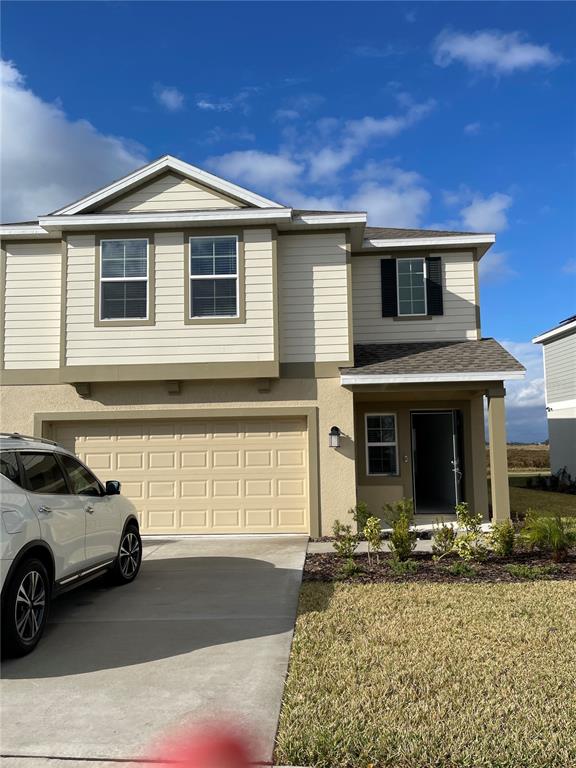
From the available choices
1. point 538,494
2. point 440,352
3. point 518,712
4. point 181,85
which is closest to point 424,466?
point 538,494

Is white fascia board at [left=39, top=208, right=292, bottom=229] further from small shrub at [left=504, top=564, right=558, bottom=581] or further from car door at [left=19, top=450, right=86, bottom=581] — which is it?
small shrub at [left=504, top=564, right=558, bottom=581]

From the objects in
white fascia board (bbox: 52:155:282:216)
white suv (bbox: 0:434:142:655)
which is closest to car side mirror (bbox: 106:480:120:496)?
white suv (bbox: 0:434:142:655)

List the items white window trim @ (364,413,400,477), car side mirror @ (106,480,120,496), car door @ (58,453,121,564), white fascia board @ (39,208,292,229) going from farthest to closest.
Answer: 1. white window trim @ (364,413,400,477)
2. white fascia board @ (39,208,292,229)
3. car side mirror @ (106,480,120,496)
4. car door @ (58,453,121,564)

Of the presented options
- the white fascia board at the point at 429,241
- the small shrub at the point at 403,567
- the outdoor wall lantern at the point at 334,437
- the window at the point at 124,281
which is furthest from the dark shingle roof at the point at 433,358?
the window at the point at 124,281

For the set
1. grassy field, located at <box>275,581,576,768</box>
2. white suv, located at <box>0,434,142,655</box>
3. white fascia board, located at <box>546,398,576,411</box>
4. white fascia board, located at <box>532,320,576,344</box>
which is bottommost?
grassy field, located at <box>275,581,576,768</box>

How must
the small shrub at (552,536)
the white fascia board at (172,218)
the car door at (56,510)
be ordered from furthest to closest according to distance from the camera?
the white fascia board at (172,218) → the small shrub at (552,536) → the car door at (56,510)

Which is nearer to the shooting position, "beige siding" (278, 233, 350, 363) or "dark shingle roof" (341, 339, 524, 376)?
"dark shingle roof" (341, 339, 524, 376)

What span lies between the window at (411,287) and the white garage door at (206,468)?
3.59 m

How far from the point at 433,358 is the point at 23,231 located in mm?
8106

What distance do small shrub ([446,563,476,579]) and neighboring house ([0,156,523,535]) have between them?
3.01 m

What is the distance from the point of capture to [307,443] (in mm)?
10867

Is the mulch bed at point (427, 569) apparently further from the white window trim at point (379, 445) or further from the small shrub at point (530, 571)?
the white window trim at point (379, 445)

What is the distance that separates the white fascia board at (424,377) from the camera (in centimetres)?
1040

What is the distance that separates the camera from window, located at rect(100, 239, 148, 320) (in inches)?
425
